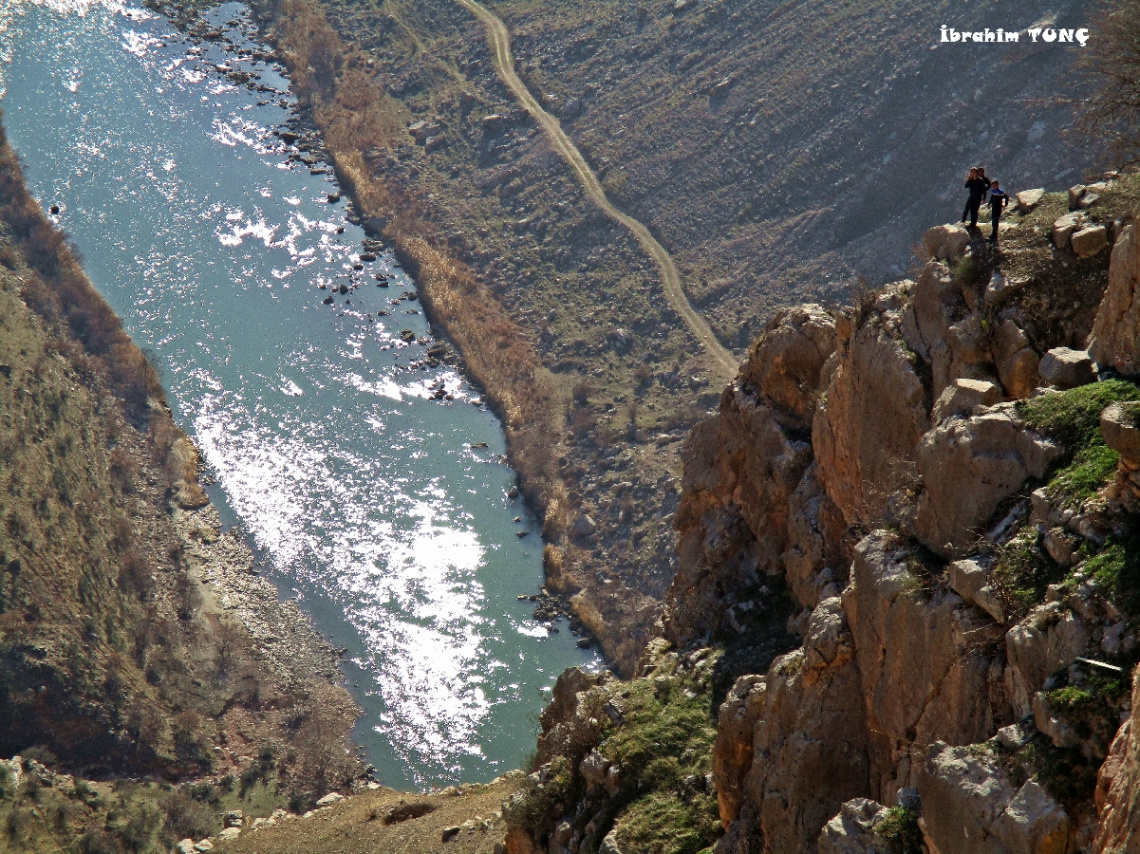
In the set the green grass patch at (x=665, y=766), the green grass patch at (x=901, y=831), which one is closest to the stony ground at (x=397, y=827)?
the green grass patch at (x=665, y=766)

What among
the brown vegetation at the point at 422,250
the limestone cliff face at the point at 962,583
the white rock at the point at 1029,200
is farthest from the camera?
the brown vegetation at the point at 422,250

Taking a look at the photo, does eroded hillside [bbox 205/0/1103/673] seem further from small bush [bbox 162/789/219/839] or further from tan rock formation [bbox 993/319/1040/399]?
tan rock formation [bbox 993/319/1040/399]

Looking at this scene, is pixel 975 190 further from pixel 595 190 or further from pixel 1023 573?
pixel 595 190

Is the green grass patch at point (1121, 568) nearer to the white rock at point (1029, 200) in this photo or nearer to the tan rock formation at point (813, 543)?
the tan rock formation at point (813, 543)

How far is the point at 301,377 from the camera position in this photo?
49.5 metres

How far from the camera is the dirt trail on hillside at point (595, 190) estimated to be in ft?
159

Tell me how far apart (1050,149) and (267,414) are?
114 feet

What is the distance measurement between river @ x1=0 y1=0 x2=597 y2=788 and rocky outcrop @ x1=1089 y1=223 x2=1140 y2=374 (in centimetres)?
2652

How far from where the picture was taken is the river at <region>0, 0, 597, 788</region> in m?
37.8

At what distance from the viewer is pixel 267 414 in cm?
4747

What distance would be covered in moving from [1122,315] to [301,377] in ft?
138

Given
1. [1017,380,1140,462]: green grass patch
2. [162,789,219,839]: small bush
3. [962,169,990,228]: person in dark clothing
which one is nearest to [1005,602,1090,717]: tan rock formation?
[1017,380,1140,462]: green grass patch

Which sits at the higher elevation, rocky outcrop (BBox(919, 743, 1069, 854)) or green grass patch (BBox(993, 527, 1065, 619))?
green grass patch (BBox(993, 527, 1065, 619))

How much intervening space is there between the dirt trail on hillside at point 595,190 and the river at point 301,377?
1020 cm
